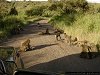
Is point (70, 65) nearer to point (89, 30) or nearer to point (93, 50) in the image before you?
point (93, 50)

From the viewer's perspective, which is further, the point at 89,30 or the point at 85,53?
the point at 89,30

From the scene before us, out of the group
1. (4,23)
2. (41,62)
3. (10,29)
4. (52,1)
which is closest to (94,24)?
(41,62)

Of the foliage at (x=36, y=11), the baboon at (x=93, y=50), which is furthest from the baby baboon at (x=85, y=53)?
the foliage at (x=36, y=11)

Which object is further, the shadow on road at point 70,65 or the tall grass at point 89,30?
the tall grass at point 89,30

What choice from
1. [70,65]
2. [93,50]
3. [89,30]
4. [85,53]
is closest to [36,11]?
[89,30]

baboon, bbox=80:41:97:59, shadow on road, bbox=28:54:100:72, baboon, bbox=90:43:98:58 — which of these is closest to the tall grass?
baboon, bbox=90:43:98:58

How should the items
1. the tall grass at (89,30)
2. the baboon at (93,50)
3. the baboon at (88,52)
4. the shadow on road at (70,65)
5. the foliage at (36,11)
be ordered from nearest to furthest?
the shadow on road at (70,65) < the baboon at (88,52) < the baboon at (93,50) < the tall grass at (89,30) < the foliage at (36,11)

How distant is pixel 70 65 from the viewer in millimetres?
10359

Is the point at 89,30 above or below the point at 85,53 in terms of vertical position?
above

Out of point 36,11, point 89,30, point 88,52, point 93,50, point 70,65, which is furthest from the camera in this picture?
point 36,11

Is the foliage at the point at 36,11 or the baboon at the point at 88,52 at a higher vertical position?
the baboon at the point at 88,52

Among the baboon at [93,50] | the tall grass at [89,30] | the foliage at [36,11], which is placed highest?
the tall grass at [89,30]

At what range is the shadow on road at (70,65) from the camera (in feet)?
31.7

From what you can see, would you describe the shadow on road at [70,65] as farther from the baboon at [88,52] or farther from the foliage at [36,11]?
the foliage at [36,11]
